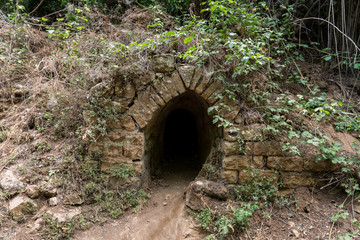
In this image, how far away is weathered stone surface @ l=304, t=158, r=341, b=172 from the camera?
288 centimetres

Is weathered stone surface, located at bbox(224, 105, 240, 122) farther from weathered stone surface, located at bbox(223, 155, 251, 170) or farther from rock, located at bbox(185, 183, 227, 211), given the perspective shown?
rock, located at bbox(185, 183, 227, 211)

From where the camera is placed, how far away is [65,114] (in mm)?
3213

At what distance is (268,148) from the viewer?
2895 millimetres

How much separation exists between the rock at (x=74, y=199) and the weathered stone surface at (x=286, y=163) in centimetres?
281

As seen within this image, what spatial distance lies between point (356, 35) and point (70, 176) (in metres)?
5.85

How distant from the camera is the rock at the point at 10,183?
2.66 meters

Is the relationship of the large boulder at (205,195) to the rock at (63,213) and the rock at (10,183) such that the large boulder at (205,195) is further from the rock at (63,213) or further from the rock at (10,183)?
the rock at (10,183)

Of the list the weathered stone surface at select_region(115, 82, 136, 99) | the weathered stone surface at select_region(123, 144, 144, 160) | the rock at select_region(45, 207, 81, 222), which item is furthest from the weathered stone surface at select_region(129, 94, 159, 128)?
the rock at select_region(45, 207, 81, 222)

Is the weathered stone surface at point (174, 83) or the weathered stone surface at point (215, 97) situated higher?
the weathered stone surface at point (174, 83)

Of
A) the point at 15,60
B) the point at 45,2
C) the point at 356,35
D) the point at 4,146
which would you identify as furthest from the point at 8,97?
the point at 356,35

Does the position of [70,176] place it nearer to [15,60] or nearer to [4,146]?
[4,146]

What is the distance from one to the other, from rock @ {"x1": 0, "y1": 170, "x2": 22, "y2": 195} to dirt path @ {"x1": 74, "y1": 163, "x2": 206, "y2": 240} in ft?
3.51

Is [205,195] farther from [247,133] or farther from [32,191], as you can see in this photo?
[32,191]

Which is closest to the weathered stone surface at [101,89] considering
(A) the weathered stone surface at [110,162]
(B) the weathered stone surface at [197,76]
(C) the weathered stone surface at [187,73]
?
(A) the weathered stone surface at [110,162]
